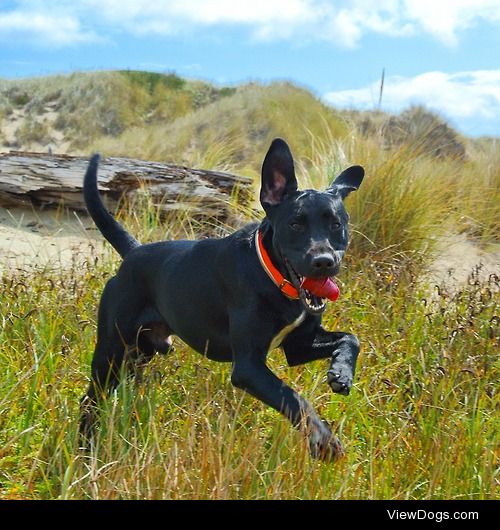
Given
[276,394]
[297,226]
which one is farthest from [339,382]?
[297,226]

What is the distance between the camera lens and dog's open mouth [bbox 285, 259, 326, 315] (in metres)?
3.15

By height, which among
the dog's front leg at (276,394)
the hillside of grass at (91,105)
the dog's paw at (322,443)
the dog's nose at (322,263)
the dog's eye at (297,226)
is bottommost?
the dog's paw at (322,443)

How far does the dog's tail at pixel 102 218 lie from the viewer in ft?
13.9

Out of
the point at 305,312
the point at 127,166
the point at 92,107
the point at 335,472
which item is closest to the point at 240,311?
the point at 305,312

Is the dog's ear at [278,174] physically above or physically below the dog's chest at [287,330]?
above

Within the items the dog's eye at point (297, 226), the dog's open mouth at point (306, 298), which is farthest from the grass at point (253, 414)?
the dog's eye at point (297, 226)

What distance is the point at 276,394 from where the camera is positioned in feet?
9.73

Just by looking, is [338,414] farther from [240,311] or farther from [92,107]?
[92,107]

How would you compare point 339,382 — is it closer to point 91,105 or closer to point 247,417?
point 247,417

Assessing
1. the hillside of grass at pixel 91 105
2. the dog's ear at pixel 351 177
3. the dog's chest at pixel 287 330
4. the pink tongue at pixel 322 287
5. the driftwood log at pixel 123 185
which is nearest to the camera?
the pink tongue at pixel 322 287

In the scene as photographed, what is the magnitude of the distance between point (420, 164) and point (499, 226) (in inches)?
46.2

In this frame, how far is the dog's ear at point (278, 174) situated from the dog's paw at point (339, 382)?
863 millimetres

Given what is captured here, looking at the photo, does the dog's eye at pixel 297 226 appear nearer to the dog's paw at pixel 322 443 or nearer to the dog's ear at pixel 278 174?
the dog's ear at pixel 278 174

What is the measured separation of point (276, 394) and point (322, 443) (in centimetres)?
27
